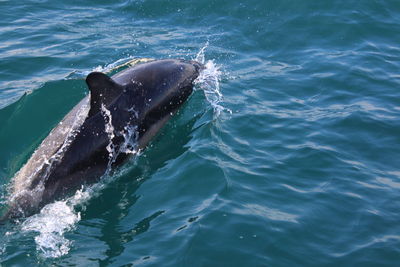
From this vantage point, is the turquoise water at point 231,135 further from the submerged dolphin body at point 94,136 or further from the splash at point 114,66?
the submerged dolphin body at point 94,136

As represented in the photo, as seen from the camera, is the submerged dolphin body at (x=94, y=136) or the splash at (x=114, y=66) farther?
the splash at (x=114, y=66)

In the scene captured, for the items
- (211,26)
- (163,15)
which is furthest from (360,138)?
(163,15)

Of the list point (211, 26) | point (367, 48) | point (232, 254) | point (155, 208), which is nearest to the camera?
point (232, 254)

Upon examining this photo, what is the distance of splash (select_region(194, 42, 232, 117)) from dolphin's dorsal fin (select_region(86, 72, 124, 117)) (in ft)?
9.13

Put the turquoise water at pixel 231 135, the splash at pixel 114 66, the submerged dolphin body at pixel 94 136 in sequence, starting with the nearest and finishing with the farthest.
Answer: the turquoise water at pixel 231 135 < the submerged dolphin body at pixel 94 136 < the splash at pixel 114 66

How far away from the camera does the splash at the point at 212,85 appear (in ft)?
38.1

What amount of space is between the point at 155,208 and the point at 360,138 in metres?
4.51

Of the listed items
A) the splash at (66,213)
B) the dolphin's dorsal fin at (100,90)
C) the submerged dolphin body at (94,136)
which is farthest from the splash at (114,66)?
the dolphin's dorsal fin at (100,90)

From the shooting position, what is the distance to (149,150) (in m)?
10.3

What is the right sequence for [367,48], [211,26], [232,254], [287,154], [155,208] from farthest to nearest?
[211,26]
[367,48]
[287,154]
[155,208]
[232,254]

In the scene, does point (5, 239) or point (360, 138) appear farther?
point (360, 138)

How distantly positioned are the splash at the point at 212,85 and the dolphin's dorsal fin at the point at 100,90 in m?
2.78

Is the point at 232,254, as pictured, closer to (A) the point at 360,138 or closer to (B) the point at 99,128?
(B) the point at 99,128

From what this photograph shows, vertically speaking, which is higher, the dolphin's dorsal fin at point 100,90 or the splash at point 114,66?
the dolphin's dorsal fin at point 100,90
